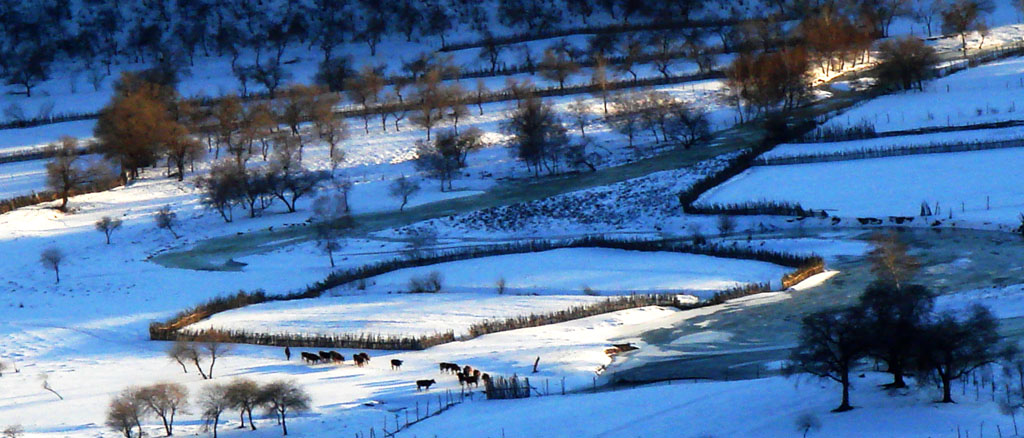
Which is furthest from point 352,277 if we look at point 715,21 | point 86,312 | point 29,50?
point 29,50

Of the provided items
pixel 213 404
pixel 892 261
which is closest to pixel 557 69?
pixel 892 261

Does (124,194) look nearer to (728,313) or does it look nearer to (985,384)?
(728,313)

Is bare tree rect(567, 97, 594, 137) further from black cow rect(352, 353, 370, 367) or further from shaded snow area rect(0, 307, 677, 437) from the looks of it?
black cow rect(352, 353, 370, 367)

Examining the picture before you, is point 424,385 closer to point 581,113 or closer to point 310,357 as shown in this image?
point 310,357

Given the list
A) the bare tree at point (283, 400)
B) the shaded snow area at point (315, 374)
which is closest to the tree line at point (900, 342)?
the shaded snow area at point (315, 374)

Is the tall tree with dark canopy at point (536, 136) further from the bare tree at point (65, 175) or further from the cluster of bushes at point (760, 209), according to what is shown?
the bare tree at point (65, 175)
